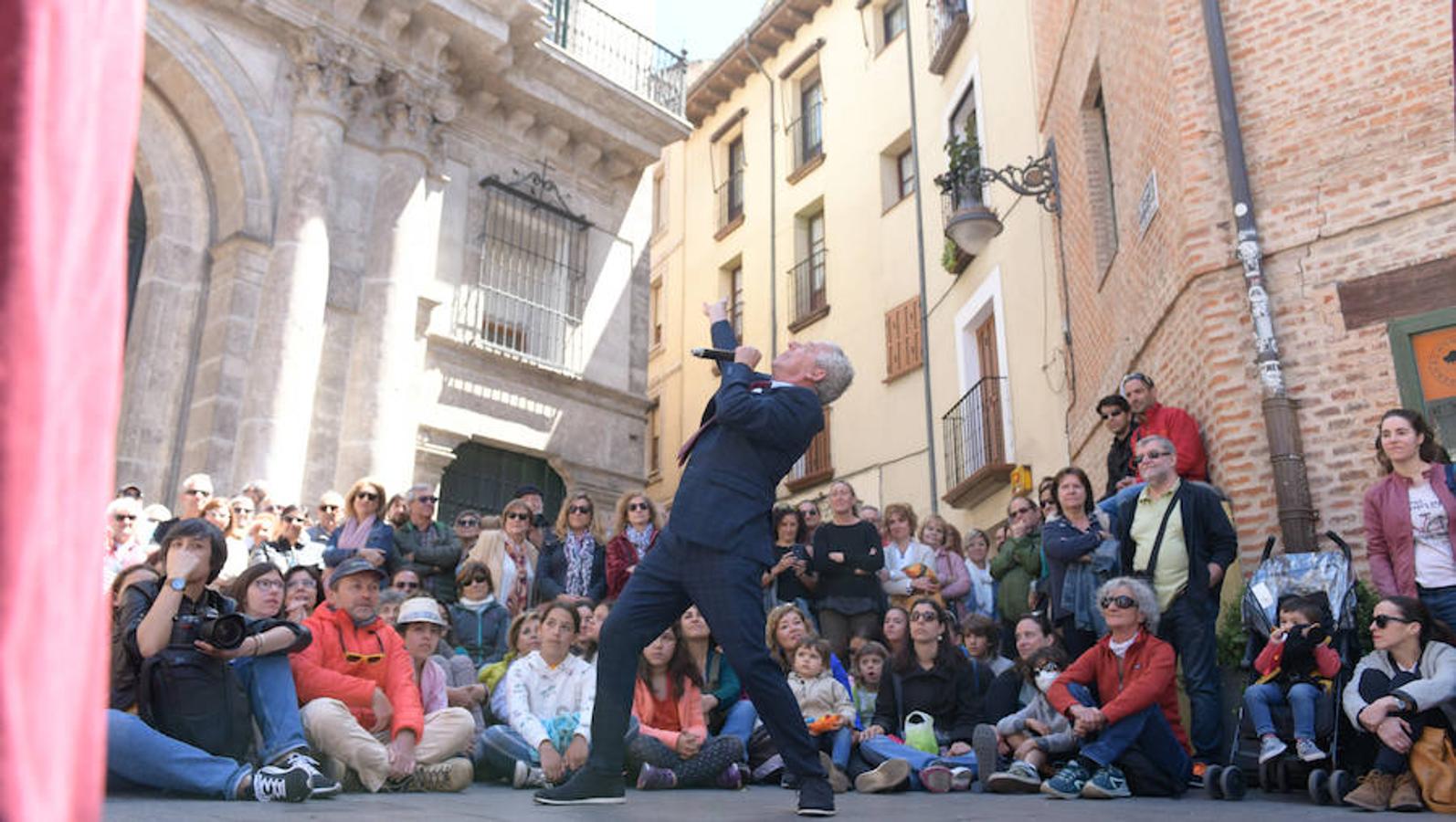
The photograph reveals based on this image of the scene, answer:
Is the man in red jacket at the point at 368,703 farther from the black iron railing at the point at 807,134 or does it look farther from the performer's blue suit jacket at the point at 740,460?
the black iron railing at the point at 807,134

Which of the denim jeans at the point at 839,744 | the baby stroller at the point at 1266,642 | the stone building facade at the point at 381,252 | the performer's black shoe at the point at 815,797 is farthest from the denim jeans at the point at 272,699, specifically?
the stone building facade at the point at 381,252

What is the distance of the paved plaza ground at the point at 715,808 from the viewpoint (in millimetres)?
3975

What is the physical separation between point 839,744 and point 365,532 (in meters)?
3.85

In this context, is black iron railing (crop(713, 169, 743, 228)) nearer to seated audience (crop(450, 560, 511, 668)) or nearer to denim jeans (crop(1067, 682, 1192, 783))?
seated audience (crop(450, 560, 511, 668))

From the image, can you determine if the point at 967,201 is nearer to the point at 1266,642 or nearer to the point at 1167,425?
the point at 1167,425

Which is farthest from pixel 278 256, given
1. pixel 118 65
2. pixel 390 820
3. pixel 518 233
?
pixel 118 65

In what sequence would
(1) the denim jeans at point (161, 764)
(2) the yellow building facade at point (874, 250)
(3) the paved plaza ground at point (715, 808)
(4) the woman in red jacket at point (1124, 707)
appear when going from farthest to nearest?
(2) the yellow building facade at point (874, 250) < (4) the woman in red jacket at point (1124, 707) < (1) the denim jeans at point (161, 764) < (3) the paved plaza ground at point (715, 808)

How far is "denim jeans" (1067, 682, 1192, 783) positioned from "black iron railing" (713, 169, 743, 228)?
18.5 meters

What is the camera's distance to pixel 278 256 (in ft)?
38.7

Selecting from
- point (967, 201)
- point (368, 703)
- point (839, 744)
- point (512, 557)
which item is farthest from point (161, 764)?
point (967, 201)

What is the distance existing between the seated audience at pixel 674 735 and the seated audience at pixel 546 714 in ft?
1.06

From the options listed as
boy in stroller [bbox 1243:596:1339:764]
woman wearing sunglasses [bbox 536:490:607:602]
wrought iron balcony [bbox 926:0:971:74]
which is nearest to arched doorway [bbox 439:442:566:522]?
woman wearing sunglasses [bbox 536:490:607:602]

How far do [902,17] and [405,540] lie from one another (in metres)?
14.7

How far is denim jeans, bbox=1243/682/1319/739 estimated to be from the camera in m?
6.10
